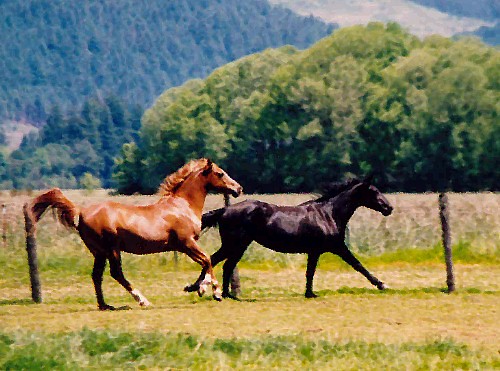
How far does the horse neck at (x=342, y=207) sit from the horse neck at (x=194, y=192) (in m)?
2.87

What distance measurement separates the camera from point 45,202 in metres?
15.7

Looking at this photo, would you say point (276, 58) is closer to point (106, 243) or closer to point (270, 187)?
point (270, 187)

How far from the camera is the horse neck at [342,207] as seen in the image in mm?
18125

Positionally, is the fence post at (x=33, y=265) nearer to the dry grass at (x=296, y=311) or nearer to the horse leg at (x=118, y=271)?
the dry grass at (x=296, y=311)

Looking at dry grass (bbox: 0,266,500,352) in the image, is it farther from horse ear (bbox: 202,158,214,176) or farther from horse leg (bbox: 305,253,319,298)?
horse ear (bbox: 202,158,214,176)

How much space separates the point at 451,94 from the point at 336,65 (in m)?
10.4

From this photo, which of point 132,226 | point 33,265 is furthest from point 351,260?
point 33,265

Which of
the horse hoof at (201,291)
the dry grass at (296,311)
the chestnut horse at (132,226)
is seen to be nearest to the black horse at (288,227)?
the dry grass at (296,311)

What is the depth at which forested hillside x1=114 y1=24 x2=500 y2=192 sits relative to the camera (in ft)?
239

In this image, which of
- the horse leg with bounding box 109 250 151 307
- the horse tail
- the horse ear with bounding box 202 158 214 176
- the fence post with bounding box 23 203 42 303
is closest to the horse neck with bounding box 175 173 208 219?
the horse ear with bounding box 202 158 214 176

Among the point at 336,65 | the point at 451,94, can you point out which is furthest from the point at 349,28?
the point at 451,94

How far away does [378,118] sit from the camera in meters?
76.4

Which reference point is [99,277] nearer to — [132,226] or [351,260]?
[132,226]

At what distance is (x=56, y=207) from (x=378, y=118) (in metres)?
62.4
